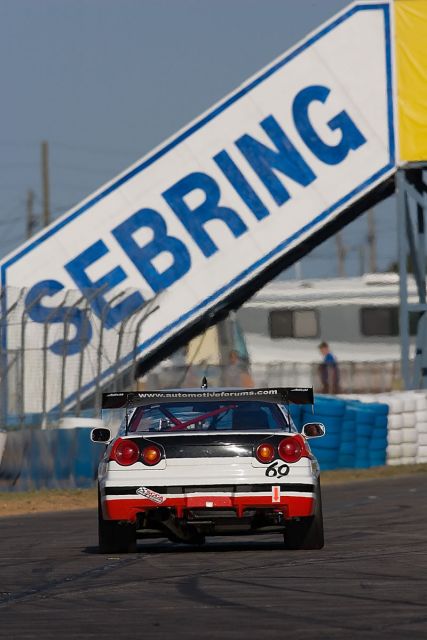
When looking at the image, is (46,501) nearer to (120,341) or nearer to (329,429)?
(120,341)

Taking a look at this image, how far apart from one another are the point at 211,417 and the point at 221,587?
307 centimetres

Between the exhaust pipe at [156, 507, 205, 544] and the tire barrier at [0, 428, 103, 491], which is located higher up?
the tire barrier at [0, 428, 103, 491]

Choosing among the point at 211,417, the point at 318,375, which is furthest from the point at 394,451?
the point at 211,417

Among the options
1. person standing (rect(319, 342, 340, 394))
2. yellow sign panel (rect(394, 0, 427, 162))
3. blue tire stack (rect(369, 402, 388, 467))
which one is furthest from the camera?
person standing (rect(319, 342, 340, 394))

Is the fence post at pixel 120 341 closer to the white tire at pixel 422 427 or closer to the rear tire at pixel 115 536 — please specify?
the white tire at pixel 422 427

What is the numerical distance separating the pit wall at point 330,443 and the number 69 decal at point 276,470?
29.9 feet

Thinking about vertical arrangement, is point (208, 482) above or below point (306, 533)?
above

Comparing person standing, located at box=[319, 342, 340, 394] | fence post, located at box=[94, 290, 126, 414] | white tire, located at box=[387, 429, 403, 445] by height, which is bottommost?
white tire, located at box=[387, 429, 403, 445]

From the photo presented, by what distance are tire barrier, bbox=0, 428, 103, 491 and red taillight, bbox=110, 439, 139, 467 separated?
28.7 ft

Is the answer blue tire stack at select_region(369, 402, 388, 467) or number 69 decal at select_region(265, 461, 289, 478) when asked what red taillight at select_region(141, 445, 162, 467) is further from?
blue tire stack at select_region(369, 402, 388, 467)

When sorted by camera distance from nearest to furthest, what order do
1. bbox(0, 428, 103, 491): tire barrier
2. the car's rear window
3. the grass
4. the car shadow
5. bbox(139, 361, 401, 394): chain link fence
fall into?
the car's rear window, the car shadow, the grass, bbox(0, 428, 103, 491): tire barrier, bbox(139, 361, 401, 394): chain link fence

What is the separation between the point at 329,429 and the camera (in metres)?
26.5

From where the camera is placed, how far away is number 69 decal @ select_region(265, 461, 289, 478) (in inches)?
505

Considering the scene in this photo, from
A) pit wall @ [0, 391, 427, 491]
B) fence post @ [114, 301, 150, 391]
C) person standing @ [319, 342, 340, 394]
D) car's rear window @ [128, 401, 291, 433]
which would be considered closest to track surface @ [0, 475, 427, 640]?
car's rear window @ [128, 401, 291, 433]
